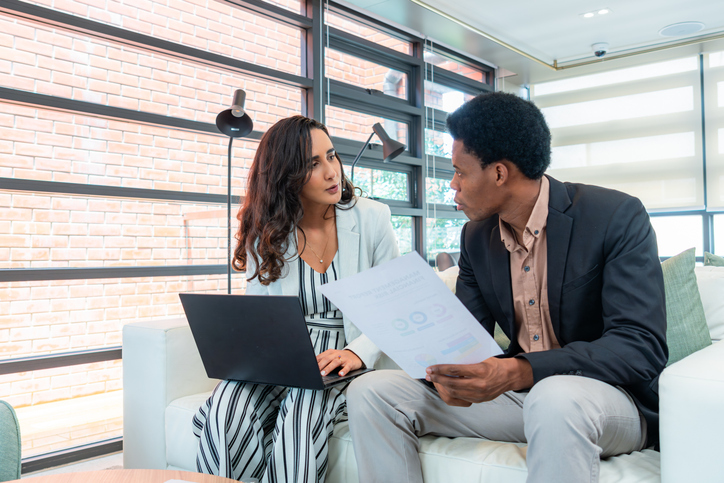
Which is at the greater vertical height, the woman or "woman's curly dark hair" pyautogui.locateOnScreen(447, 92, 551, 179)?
"woman's curly dark hair" pyautogui.locateOnScreen(447, 92, 551, 179)

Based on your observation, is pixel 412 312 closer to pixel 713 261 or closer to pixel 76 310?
pixel 713 261

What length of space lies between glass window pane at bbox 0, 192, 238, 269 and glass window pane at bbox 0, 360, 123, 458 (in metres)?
0.47

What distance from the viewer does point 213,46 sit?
3.11 metres

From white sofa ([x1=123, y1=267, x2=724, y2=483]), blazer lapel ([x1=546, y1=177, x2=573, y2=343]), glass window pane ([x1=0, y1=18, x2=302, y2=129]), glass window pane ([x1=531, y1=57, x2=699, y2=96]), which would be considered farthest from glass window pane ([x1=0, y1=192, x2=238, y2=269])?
glass window pane ([x1=531, y1=57, x2=699, y2=96])

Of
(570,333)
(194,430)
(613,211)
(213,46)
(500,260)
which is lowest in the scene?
(194,430)

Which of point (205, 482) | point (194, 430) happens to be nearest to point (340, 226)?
point (194, 430)

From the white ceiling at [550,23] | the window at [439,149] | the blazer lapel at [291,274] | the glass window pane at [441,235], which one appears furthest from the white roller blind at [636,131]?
the blazer lapel at [291,274]

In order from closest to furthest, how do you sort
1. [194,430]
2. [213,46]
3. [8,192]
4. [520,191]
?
1. [520,191]
2. [194,430]
3. [8,192]
4. [213,46]

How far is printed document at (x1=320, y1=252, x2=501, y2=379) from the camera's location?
3.36 ft

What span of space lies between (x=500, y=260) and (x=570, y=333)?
23 cm

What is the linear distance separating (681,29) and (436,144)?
6.80 ft

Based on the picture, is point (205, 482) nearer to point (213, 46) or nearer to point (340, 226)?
point (340, 226)

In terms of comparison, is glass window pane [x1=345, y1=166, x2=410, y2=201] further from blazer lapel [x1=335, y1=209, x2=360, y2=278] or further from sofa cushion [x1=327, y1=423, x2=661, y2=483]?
sofa cushion [x1=327, y1=423, x2=661, y2=483]

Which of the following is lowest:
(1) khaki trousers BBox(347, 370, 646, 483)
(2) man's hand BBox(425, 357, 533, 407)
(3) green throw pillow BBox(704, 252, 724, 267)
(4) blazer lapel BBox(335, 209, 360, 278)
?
(1) khaki trousers BBox(347, 370, 646, 483)
